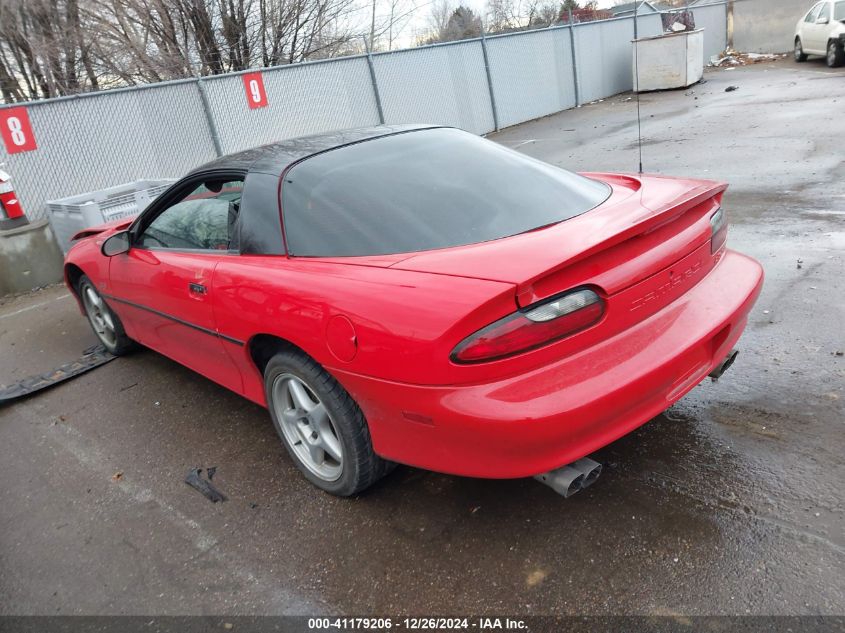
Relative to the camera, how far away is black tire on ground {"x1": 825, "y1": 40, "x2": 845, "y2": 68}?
16.4 m

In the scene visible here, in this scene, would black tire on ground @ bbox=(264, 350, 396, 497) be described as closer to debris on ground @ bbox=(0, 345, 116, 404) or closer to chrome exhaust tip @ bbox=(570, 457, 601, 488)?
chrome exhaust tip @ bbox=(570, 457, 601, 488)

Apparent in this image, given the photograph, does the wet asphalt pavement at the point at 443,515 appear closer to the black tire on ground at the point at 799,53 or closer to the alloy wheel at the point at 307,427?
the alloy wheel at the point at 307,427

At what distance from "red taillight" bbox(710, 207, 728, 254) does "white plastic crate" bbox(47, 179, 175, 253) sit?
5912 millimetres

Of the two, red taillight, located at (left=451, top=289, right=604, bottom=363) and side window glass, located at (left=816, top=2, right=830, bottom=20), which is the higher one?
red taillight, located at (left=451, top=289, right=604, bottom=363)

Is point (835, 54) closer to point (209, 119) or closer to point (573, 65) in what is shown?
point (573, 65)

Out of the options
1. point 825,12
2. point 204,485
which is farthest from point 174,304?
point 825,12

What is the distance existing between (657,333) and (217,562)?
187cm

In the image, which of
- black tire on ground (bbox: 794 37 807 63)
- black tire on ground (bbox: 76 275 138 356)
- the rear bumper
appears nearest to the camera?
the rear bumper

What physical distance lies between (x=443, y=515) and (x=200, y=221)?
6.30 feet

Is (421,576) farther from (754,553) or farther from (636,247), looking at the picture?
(636,247)

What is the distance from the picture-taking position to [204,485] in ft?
10.2

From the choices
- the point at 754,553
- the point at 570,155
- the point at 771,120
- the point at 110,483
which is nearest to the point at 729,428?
the point at 754,553

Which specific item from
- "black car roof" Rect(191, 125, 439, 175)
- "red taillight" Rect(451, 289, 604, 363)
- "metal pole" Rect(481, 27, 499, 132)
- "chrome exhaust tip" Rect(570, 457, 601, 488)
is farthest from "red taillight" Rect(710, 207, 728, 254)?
"metal pole" Rect(481, 27, 499, 132)

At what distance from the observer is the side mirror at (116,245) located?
12.5ft
